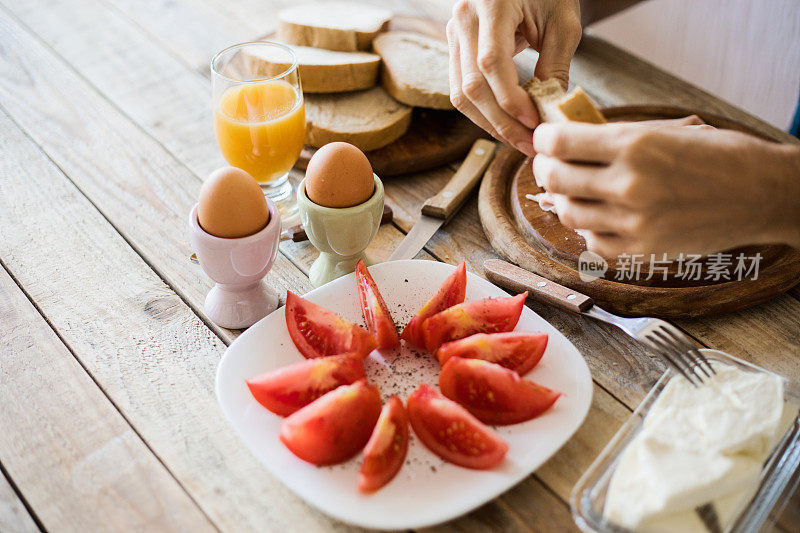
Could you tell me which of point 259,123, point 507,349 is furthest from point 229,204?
point 507,349

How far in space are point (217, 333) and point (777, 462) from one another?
35.5 inches

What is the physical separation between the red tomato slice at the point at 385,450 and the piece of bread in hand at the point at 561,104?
0.52m

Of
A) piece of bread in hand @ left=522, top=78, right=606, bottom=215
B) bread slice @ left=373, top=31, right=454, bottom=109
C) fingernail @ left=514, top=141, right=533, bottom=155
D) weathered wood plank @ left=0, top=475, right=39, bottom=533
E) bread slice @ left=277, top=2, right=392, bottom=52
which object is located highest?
piece of bread in hand @ left=522, top=78, right=606, bottom=215

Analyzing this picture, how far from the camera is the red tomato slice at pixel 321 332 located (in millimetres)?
1121

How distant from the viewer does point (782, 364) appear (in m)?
1.19

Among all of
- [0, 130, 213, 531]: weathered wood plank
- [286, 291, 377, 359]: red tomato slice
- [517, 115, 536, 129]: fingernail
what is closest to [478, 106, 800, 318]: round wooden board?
[517, 115, 536, 129]: fingernail

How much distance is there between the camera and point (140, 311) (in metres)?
1.30

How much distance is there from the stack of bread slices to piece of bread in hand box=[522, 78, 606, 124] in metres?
0.51

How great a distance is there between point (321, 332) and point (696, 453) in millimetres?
578

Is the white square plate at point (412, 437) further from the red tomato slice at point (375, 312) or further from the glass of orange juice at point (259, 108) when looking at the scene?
the glass of orange juice at point (259, 108)

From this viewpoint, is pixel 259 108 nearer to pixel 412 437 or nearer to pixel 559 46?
pixel 559 46

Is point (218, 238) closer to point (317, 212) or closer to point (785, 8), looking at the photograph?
point (317, 212)

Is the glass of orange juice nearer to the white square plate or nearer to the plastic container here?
the white square plate

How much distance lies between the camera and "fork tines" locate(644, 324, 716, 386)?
41.0 inches
